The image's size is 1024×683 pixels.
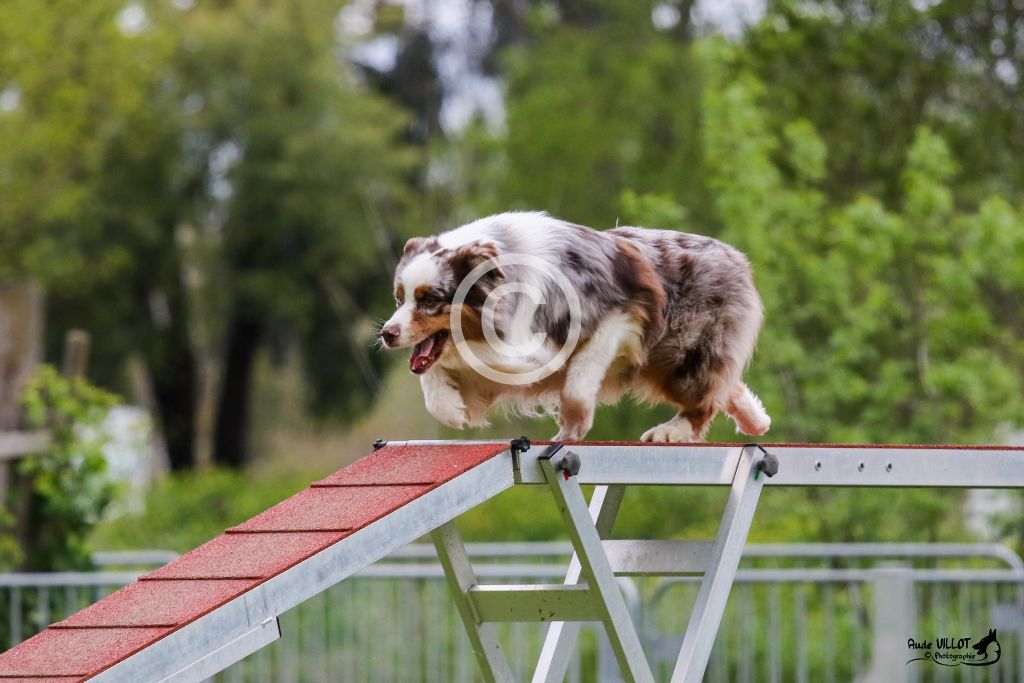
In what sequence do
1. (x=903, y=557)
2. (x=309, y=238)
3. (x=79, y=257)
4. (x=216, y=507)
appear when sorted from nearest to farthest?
(x=903, y=557), (x=216, y=507), (x=79, y=257), (x=309, y=238)

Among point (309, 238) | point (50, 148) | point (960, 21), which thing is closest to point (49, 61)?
point (50, 148)

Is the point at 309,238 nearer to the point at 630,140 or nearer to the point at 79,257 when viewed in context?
the point at 79,257

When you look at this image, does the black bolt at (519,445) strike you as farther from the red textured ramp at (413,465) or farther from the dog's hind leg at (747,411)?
the dog's hind leg at (747,411)

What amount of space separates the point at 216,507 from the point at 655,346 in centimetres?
1403

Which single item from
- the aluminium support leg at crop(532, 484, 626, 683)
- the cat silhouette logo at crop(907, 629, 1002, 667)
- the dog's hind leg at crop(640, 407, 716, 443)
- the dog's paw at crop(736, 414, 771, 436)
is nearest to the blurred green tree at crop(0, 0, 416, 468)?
the cat silhouette logo at crop(907, 629, 1002, 667)

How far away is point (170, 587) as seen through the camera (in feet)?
12.8

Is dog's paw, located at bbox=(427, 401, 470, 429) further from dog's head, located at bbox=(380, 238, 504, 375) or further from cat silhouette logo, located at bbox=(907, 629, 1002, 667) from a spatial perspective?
cat silhouette logo, located at bbox=(907, 629, 1002, 667)

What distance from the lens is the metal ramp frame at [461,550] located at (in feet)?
11.9

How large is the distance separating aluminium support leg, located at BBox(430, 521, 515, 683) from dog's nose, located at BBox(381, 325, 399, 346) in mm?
867

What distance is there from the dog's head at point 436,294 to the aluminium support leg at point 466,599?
2.59 ft

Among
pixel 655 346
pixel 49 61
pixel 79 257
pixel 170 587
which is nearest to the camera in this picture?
pixel 170 587

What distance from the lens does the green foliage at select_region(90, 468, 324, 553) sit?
51.0 feet

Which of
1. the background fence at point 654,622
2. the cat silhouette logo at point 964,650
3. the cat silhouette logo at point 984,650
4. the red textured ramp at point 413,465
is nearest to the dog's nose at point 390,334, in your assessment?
the red textured ramp at point 413,465

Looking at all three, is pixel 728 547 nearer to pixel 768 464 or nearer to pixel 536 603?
pixel 768 464
